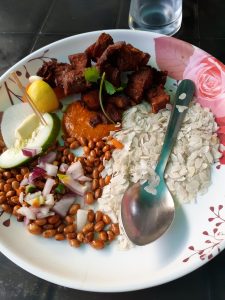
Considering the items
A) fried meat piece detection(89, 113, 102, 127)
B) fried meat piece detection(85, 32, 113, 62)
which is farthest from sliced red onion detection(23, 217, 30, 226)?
fried meat piece detection(85, 32, 113, 62)

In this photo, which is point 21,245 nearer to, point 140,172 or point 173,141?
point 140,172

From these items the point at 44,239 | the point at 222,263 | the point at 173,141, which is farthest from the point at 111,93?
the point at 222,263

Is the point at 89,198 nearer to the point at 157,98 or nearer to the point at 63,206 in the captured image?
the point at 63,206

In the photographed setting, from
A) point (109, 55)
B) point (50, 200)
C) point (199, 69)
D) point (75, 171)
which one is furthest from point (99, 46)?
point (50, 200)

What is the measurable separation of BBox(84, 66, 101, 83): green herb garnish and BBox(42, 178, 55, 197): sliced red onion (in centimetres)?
36

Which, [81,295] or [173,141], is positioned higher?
[173,141]

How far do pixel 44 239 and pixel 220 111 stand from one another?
683 mm

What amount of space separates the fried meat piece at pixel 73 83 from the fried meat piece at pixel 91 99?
23 mm

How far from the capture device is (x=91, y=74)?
137 cm

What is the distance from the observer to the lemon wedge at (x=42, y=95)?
1421 mm

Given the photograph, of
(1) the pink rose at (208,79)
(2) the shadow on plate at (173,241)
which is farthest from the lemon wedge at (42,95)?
→ (2) the shadow on plate at (173,241)

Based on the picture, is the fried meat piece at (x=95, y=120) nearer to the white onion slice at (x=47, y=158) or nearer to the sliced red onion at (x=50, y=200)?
the white onion slice at (x=47, y=158)

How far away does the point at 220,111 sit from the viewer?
1.35 metres

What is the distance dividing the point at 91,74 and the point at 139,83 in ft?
0.55
